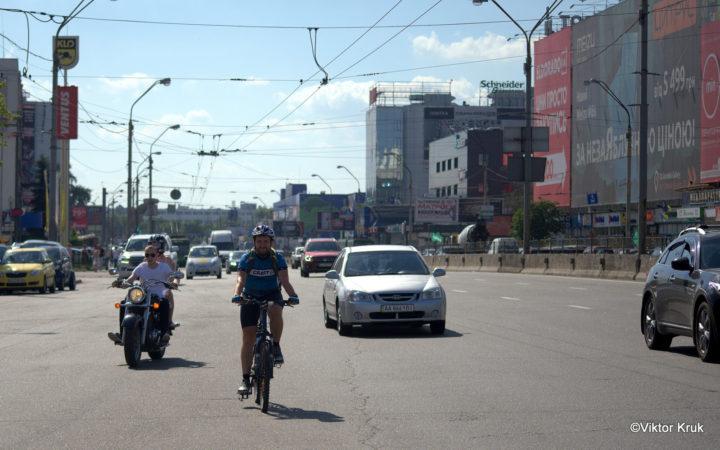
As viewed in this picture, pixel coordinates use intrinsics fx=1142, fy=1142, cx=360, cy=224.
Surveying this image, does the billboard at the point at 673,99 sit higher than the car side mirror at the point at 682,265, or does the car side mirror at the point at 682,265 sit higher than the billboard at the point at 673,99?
the billboard at the point at 673,99

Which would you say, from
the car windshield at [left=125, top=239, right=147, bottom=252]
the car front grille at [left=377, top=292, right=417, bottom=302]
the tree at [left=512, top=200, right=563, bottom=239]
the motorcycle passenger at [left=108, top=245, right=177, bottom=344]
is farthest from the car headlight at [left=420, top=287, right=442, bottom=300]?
the tree at [left=512, top=200, right=563, bottom=239]

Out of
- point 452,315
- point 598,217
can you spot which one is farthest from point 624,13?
point 452,315

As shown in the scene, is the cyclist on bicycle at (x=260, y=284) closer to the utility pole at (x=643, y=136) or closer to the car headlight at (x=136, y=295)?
the car headlight at (x=136, y=295)

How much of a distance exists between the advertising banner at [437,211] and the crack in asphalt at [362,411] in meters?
104

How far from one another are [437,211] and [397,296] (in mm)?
102076

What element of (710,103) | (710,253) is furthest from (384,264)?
(710,103)

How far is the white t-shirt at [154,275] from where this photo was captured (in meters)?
14.5

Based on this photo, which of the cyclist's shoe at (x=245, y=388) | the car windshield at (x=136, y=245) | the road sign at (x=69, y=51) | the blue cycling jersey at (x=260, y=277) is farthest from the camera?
the road sign at (x=69, y=51)

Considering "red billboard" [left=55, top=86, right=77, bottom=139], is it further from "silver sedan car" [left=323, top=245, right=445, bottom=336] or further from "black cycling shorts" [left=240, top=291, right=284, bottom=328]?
"black cycling shorts" [left=240, top=291, right=284, bottom=328]

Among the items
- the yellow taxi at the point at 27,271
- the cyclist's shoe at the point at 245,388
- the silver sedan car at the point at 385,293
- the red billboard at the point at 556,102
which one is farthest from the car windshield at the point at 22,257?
the red billboard at the point at 556,102

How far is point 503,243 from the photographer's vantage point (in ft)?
248

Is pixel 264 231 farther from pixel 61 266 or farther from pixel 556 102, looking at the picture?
pixel 556 102

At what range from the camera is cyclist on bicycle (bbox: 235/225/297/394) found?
1040 centimetres

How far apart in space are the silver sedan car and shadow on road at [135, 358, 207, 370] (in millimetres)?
3890
